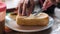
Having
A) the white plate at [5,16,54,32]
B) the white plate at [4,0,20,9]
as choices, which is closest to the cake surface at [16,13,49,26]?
the white plate at [5,16,54,32]

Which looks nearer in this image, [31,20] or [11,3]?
[31,20]

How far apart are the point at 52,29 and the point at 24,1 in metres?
0.19

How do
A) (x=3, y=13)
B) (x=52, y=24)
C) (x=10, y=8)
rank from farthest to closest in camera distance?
(x=10, y=8), (x=52, y=24), (x=3, y=13)

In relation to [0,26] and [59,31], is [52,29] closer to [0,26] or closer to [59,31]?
[59,31]

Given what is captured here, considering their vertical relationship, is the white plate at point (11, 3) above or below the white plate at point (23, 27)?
above

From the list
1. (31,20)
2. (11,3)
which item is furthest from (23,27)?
(11,3)

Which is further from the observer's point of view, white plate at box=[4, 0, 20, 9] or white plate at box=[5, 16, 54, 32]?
white plate at box=[4, 0, 20, 9]

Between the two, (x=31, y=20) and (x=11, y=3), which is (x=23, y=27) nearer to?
(x=31, y=20)

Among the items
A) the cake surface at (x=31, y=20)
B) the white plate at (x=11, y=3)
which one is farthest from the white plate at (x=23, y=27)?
the white plate at (x=11, y=3)

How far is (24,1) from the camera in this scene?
612mm

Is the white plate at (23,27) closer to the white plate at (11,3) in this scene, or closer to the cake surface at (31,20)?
the cake surface at (31,20)

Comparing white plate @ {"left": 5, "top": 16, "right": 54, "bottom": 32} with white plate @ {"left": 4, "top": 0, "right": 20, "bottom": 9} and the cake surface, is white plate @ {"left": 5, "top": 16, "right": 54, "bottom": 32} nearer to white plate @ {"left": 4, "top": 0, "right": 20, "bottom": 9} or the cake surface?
the cake surface

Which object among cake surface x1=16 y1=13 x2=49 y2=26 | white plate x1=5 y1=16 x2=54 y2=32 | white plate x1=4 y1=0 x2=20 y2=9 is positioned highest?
white plate x1=4 y1=0 x2=20 y2=9

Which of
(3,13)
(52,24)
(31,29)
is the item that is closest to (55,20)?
(52,24)
